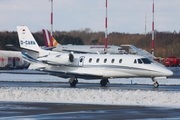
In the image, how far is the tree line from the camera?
102 meters

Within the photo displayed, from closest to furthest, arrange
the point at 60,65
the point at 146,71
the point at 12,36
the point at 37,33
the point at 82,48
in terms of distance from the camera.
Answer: the point at 146,71 → the point at 60,65 → the point at 82,48 → the point at 12,36 → the point at 37,33

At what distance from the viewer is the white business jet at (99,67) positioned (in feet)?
106

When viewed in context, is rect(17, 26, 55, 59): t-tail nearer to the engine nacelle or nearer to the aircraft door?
the engine nacelle

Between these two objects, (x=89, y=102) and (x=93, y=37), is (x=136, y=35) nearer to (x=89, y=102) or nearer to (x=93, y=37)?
(x=93, y=37)

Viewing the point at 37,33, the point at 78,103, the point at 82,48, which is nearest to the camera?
the point at 78,103

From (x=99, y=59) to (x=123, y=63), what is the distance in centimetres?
180

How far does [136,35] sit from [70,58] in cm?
7787

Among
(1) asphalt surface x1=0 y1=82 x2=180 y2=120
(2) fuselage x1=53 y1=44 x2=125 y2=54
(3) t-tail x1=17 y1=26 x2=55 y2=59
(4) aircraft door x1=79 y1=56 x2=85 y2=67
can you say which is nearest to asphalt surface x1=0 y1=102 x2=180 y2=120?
(1) asphalt surface x1=0 y1=82 x2=180 y2=120

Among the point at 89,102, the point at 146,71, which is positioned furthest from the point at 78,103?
the point at 146,71

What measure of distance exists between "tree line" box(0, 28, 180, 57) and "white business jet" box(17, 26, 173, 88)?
67071mm

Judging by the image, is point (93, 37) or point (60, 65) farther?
point (93, 37)

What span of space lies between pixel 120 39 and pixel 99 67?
7985cm

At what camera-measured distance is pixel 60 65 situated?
34250 mm

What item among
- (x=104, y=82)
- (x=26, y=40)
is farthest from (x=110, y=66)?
(x=26, y=40)
